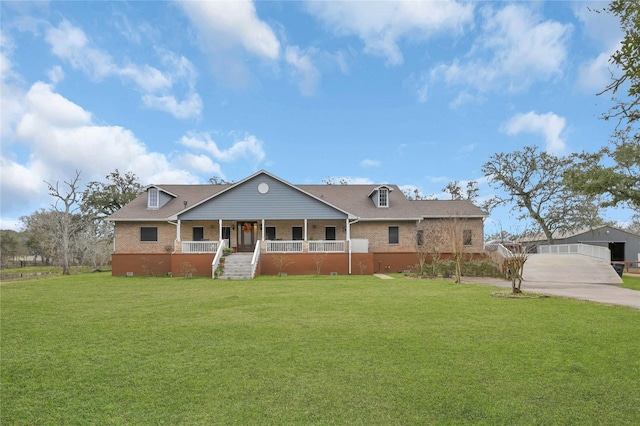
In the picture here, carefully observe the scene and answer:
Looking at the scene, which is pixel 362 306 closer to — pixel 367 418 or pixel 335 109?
pixel 367 418

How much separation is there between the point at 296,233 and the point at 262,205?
3.88 meters

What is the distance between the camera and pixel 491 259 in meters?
25.7

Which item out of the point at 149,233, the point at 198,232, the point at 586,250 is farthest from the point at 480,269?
the point at 149,233

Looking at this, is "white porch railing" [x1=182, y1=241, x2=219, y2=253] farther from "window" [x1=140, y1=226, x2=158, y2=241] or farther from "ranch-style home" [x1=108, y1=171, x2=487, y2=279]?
"window" [x1=140, y1=226, x2=158, y2=241]

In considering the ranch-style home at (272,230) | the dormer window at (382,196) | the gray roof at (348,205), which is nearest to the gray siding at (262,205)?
the ranch-style home at (272,230)

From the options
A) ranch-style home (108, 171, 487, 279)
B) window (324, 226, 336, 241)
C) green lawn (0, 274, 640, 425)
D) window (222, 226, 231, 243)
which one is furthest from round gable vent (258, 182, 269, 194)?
green lawn (0, 274, 640, 425)

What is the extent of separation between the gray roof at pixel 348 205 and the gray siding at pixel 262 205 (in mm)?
490

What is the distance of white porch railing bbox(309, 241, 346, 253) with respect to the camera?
26.4 meters

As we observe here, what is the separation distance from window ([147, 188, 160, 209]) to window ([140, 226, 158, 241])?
5.78ft

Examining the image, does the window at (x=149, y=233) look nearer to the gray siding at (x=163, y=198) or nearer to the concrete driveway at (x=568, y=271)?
the gray siding at (x=163, y=198)

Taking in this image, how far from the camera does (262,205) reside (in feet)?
88.4

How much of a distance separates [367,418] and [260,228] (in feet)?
81.4

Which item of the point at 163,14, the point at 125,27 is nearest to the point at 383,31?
the point at 163,14

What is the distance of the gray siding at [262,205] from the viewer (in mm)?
26688
